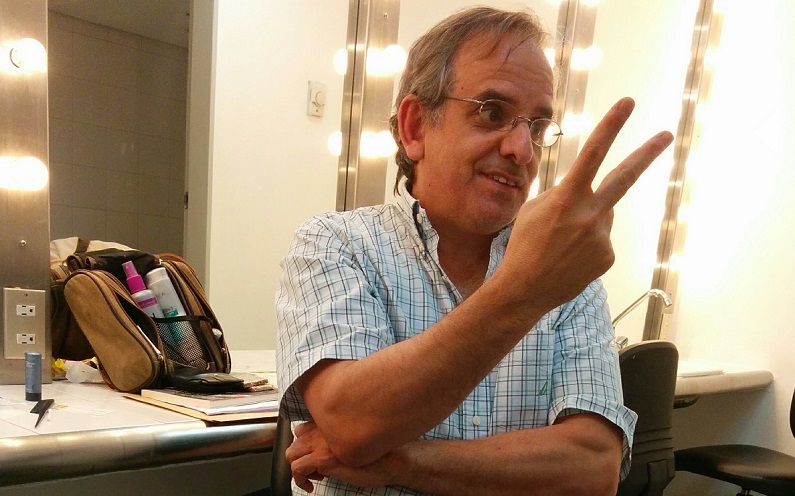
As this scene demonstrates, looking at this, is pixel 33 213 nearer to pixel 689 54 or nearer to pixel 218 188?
pixel 218 188

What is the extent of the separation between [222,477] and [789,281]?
225cm

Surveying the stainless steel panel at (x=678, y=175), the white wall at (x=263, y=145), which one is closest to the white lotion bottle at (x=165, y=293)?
the white wall at (x=263, y=145)

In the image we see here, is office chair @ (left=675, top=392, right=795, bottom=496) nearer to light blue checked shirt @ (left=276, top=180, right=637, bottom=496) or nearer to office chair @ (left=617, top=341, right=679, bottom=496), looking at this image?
office chair @ (left=617, top=341, right=679, bottom=496)

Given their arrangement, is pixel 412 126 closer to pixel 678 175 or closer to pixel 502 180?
pixel 502 180

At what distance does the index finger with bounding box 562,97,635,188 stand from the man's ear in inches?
16.7

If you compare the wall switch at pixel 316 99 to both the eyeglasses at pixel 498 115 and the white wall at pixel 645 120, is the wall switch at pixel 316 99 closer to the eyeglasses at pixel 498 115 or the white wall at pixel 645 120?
the eyeglasses at pixel 498 115

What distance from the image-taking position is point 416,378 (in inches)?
29.1

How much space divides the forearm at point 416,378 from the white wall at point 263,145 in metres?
1.23

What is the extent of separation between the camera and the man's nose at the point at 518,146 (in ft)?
3.27

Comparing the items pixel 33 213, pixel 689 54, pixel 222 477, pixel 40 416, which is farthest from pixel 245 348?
pixel 689 54

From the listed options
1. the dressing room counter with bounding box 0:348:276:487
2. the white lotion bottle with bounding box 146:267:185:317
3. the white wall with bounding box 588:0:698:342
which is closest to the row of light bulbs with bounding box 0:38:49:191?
the white lotion bottle with bounding box 146:267:185:317

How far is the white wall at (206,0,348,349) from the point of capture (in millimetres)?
1975

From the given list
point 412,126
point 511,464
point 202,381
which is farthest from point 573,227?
point 202,381

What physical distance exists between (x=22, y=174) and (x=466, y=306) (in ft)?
3.46
